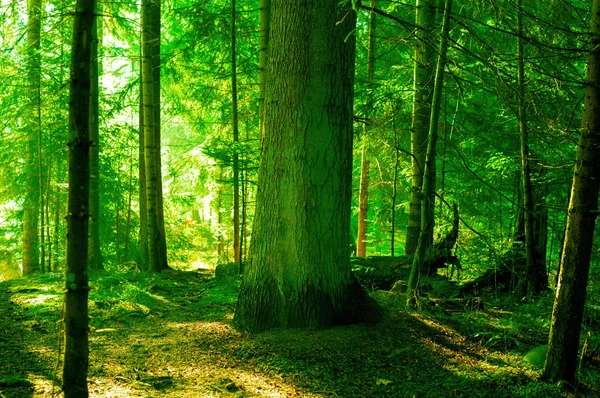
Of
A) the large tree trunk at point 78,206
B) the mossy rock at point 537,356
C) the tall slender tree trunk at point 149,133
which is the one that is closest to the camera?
the large tree trunk at point 78,206

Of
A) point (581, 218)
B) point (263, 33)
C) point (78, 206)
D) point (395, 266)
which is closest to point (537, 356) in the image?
point (581, 218)

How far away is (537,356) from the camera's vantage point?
466 centimetres

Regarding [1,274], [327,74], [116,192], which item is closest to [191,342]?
[327,74]

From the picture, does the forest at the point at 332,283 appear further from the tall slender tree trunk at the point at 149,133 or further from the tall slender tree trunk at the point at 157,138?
the tall slender tree trunk at the point at 157,138

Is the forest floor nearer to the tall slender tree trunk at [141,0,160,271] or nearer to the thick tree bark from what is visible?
the tall slender tree trunk at [141,0,160,271]

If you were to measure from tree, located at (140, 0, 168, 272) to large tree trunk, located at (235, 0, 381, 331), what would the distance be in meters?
6.07

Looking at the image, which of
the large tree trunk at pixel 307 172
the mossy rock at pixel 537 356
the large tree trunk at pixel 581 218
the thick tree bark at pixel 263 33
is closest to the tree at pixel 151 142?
the thick tree bark at pixel 263 33

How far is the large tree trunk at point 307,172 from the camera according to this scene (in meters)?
5.03

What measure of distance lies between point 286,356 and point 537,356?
2.47 m

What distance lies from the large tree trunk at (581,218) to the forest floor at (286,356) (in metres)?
0.61

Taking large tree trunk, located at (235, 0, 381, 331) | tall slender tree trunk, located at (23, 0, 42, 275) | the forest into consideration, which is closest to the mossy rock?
the forest

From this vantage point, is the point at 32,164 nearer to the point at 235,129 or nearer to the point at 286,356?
the point at 235,129

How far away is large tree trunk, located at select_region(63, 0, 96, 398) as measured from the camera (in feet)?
8.21

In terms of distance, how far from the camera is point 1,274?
1720cm
